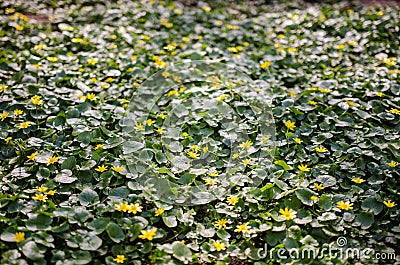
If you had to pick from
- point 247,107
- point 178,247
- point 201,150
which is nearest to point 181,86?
point 247,107

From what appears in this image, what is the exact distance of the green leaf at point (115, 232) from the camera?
2.02m

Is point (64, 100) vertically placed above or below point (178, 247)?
above

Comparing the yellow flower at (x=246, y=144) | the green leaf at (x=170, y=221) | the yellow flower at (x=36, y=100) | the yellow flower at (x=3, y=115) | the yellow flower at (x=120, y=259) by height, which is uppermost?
the yellow flower at (x=36, y=100)

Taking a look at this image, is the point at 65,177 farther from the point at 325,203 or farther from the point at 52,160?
the point at 325,203

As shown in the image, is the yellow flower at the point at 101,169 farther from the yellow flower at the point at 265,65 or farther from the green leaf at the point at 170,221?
the yellow flower at the point at 265,65

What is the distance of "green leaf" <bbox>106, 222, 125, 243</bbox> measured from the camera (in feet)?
6.63

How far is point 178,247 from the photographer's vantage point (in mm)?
2021

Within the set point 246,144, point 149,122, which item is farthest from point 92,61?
point 246,144

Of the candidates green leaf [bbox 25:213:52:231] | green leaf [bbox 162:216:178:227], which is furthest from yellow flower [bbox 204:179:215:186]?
green leaf [bbox 25:213:52:231]

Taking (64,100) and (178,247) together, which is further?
(64,100)

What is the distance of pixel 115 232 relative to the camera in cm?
204

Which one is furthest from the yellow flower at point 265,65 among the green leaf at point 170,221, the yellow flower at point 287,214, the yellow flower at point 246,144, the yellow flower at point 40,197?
the yellow flower at point 40,197

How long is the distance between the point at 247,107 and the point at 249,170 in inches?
20.6

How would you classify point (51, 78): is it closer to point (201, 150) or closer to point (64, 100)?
point (64, 100)
